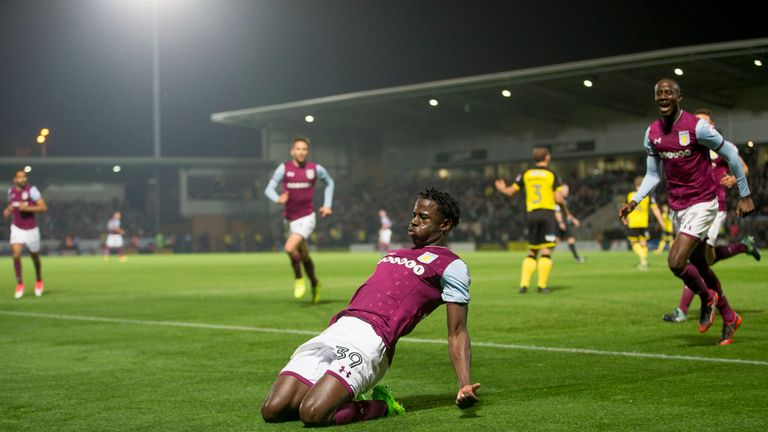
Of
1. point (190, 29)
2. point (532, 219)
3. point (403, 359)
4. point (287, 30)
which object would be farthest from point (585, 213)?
point (403, 359)

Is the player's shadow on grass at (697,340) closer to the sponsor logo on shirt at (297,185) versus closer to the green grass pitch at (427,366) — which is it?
the green grass pitch at (427,366)

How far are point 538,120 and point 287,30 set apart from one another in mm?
15541

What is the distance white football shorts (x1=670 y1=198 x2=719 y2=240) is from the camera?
891 centimetres

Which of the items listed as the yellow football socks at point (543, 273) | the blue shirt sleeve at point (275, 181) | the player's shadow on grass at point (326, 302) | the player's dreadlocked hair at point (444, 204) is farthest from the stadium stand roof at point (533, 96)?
the player's dreadlocked hair at point (444, 204)

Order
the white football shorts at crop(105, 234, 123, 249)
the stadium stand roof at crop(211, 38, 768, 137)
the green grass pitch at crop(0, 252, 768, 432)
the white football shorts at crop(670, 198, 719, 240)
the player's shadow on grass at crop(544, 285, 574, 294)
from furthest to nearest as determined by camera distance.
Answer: the white football shorts at crop(105, 234, 123, 249) → the stadium stand roof at crop(211, 38, 768, 137) → the player's shadow on grass at crop(544, 285, 574, 294) → the white football shorts at crop(670, 198, 719, 240) → the green grass pitch at crop(0, 252, 768, 432)

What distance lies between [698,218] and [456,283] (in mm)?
4342

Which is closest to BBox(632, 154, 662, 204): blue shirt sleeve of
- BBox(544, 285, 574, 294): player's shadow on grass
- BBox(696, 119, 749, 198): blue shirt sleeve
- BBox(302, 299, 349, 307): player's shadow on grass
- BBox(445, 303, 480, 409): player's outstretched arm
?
BBox(696, 119, 749, 198): blue shirt sleeve

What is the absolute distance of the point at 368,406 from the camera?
543cm

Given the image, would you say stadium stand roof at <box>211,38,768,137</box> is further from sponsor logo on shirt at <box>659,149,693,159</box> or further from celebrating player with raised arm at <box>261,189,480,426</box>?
celebrating player with raised arm at <box>261,189,480,426</box>

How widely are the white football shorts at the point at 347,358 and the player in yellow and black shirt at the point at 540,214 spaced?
10.7 metres

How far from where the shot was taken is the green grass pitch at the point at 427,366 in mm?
5480

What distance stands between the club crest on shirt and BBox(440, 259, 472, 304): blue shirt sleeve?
0.36ft

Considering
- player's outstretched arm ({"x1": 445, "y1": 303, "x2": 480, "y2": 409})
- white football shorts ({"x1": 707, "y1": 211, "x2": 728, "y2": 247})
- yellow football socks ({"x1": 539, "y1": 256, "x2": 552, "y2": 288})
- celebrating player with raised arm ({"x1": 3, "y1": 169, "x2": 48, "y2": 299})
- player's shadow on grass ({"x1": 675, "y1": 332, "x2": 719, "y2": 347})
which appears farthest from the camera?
celebrating player with raised arm ({"x1": 3, "y1": 169, "x2": 48, "y2": 299})

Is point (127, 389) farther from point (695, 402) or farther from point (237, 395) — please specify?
point (695, 402)
